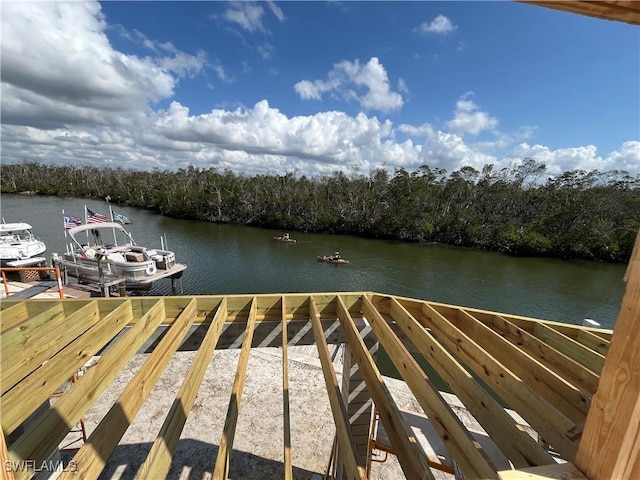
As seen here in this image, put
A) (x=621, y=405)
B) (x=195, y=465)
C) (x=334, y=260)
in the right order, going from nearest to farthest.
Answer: (x=621, y=405)
(x=195, y=465)
(x=334, y=260)

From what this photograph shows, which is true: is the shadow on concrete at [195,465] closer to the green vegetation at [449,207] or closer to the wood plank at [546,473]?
the wood plank at [546,473]

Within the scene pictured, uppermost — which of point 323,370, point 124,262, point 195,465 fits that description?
point 323,370

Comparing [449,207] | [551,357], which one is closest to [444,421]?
[551,357]

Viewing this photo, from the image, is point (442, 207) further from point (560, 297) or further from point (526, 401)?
point (526, 401)

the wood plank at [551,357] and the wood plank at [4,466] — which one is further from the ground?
the wood plank at [4,466]

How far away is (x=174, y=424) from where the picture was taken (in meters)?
1.57

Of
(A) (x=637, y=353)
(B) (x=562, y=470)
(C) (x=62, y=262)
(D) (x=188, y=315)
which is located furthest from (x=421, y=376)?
(C) (x=62, y=262)

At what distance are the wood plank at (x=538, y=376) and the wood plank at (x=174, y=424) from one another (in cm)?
212

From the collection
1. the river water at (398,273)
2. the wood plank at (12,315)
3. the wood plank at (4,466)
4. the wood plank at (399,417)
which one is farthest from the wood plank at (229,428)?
the river water at (398,273)

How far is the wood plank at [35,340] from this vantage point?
1.84 meters

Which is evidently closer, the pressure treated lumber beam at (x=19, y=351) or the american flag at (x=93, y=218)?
the pressure treated lumber beam at (x=19, y=351)

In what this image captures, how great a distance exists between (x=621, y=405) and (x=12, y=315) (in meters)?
4.09

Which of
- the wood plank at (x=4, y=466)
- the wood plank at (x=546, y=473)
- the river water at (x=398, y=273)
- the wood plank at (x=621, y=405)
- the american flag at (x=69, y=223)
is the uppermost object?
the wood plank at (x=621, y=405)

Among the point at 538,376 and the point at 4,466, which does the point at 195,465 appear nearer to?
the point at 4,466
